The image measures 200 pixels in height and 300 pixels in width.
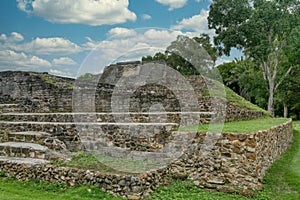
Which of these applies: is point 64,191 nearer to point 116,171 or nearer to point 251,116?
point 116,171

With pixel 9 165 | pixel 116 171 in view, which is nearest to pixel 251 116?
pixel 116 171

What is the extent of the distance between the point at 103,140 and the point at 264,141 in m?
3.44

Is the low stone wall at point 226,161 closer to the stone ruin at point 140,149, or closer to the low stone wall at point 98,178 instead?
the stone ruin at point 140,149

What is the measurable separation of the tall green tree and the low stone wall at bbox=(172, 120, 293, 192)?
13818mm

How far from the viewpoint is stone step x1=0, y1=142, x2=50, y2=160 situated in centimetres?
639

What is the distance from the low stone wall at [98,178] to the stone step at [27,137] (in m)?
0.84

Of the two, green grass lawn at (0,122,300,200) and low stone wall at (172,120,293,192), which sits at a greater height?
low stone wall at (172,120,293,192)

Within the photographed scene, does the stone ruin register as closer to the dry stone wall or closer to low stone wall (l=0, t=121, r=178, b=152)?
low stone wall (l=0, t=121, r=178, b=152)

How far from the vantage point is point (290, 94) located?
26.6 metres

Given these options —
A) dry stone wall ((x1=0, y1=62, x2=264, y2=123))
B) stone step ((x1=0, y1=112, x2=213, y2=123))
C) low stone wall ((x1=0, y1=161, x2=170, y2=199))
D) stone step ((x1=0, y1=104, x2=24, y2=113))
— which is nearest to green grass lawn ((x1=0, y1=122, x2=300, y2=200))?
low stone wall ((x1=0, y1=161, x2=170, y2=199))

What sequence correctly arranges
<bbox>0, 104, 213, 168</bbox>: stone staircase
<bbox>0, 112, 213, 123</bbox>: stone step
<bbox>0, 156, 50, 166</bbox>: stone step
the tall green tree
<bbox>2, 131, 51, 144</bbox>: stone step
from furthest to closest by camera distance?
the tall green tree → <bbox>0, 112, 213, 123</bbox>: stone step → <bbox>2, 131, 51, 144</bbox>: stone step → <bbox>0, 104, 213, 168</bbox>: stone staircase → <bbox>0, 156, 50, 166</bbox>: stone step

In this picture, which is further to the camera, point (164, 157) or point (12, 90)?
point (12, 90)

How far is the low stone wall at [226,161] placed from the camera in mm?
5828

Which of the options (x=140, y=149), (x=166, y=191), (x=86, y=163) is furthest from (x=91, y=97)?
(x=166, y=191)
